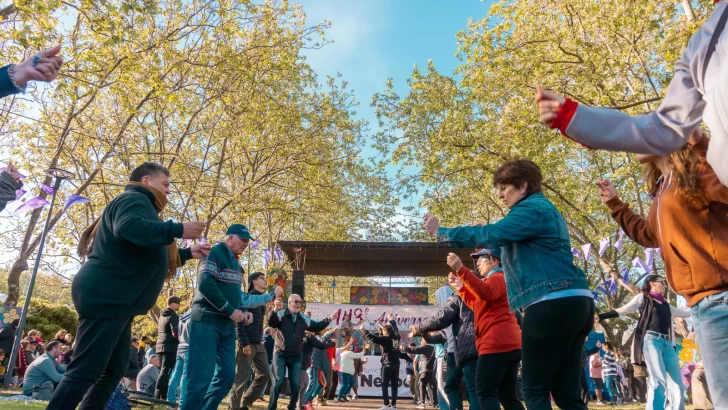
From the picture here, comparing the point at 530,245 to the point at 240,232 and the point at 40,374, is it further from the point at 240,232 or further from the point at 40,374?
the point at 40,374

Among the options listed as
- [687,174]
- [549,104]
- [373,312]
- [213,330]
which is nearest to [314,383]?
[213,330]

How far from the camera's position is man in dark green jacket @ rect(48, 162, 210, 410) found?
128 inches

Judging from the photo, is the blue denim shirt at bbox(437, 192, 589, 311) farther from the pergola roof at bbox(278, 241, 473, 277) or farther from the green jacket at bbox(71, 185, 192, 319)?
the pergola roof at bbox(278, 241, 473, 277)

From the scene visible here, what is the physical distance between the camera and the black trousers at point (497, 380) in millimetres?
4119

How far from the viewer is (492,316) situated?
448cm

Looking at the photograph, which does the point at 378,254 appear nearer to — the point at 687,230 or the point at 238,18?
the point at 238,18

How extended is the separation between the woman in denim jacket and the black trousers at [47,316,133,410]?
2.26 meters

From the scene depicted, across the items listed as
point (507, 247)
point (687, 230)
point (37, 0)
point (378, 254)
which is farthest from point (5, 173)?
point (378, 254)

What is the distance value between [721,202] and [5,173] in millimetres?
4508

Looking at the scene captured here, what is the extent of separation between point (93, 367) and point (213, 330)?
1.84 m

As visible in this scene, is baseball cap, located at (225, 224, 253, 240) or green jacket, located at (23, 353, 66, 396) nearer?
baseball cap, located at (225, 224, 253, 240)

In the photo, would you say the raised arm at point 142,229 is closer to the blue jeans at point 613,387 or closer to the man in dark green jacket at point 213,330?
the man in dark green jacket at point 213,330

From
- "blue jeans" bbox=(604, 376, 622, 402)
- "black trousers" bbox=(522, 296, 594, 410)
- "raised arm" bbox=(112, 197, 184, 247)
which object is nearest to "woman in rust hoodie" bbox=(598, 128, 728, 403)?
"black trousers" bbox=(522, 296, 594, 410)

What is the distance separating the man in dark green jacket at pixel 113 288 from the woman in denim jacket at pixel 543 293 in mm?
1987
